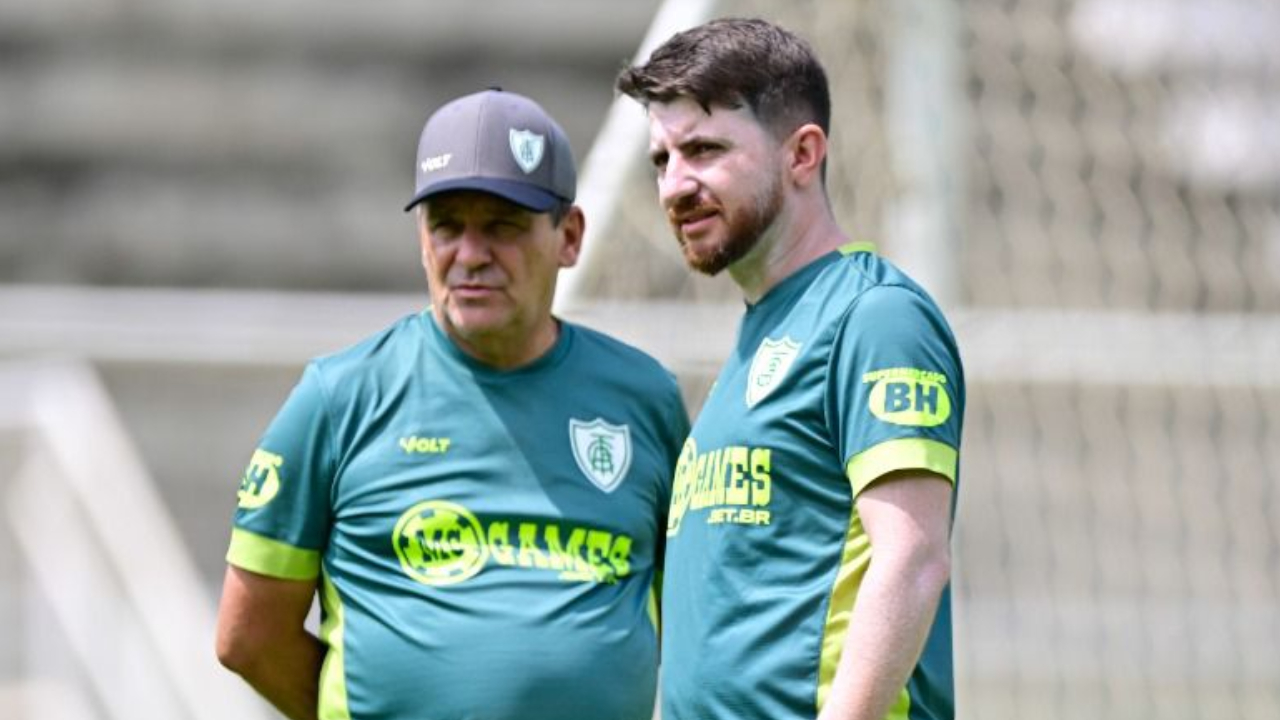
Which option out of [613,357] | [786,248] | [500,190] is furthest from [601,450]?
[786,248]

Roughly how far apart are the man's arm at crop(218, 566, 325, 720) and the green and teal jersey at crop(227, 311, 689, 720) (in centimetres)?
3

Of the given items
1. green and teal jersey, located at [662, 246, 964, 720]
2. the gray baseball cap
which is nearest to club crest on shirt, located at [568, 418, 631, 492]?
the gray baseball cap

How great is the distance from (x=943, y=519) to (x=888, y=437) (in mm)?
123

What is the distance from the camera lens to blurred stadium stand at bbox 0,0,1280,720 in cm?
482

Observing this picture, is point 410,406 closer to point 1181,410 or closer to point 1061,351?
point 1061,351

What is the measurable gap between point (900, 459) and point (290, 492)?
3.27 feet

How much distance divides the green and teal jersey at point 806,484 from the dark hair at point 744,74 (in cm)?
21

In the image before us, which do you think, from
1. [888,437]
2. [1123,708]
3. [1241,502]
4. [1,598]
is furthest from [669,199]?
[1241,502]

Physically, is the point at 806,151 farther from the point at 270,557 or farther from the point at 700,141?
the point at 270,557

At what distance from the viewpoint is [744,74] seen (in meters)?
3.10

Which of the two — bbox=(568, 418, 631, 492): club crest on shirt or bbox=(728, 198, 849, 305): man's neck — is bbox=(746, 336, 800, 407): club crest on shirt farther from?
bbox=(568, 418, 631, 492): club crest on shirt

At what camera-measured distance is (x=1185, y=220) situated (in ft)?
22.1

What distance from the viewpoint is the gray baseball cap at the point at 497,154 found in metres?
3.44

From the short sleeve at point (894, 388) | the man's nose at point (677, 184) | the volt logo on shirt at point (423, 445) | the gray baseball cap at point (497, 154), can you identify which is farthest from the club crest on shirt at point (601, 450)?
the short sleeve at point (894, 388)
